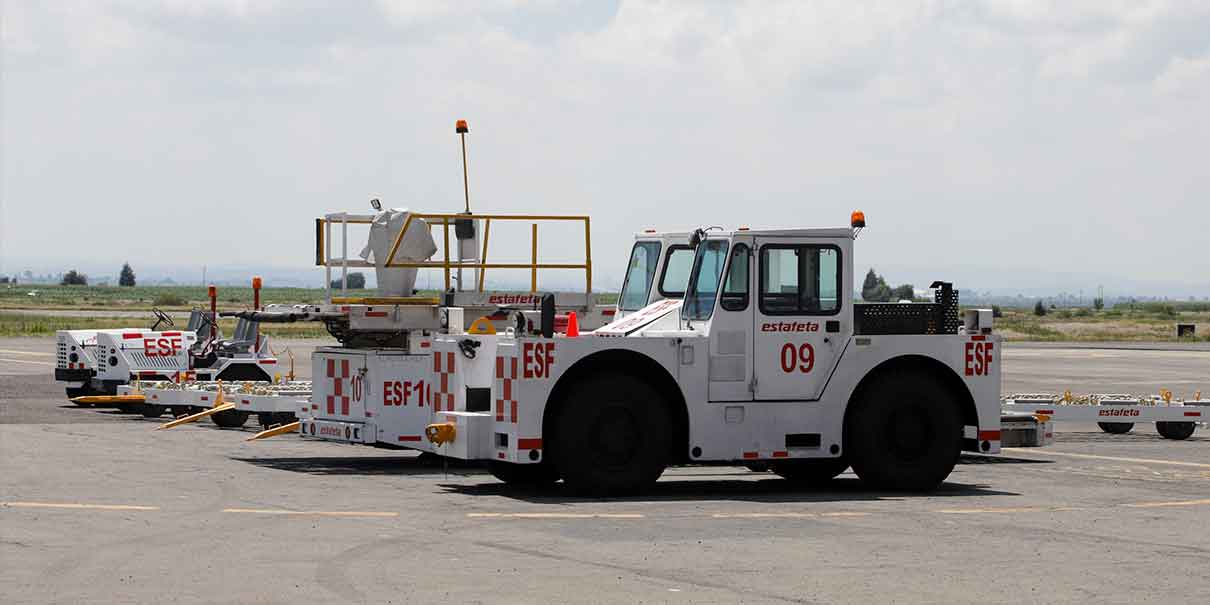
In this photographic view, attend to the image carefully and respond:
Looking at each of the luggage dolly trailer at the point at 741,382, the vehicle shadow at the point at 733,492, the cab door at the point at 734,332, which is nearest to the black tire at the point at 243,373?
the luggage dolly trailer at the point at 741,382

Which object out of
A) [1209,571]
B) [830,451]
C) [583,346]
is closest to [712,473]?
[830,451]

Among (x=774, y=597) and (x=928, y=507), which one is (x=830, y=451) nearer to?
(x=928, y=507)

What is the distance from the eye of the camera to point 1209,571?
36.0ft

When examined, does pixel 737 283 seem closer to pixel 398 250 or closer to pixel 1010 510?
pixel 1010 510

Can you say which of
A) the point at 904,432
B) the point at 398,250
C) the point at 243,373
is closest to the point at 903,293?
the point at 904,432

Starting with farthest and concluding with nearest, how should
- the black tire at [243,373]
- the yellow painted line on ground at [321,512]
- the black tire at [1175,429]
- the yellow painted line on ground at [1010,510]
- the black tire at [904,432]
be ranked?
the black tire at [243,373] < the black tire at [1175,429] < the black tire at [904,432] < the yellow painted line on ground at [1010,510] < the yellow painted line on ground at [321,512]

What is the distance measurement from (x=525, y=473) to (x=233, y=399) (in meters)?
7.60

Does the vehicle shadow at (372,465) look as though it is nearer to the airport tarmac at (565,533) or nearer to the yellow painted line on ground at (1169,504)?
the airport tarmac at (565,533)

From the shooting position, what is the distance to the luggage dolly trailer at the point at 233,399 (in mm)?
21531

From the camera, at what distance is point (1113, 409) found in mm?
21875

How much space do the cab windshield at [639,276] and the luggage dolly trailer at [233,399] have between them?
5268 millimetres

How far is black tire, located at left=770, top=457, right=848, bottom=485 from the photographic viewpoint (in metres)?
16.6

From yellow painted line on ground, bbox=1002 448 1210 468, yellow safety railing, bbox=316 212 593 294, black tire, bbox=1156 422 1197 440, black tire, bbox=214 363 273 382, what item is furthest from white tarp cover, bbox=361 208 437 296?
black tire, bbox=1156 422 1197 440

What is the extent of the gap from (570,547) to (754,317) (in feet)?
14.5
